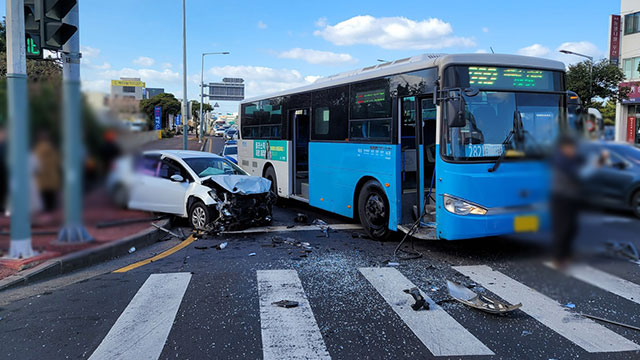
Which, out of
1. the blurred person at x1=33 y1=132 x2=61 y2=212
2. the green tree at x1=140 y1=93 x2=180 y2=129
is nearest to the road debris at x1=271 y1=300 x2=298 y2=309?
the green tree at x1=140 y1=93 x2=180 y2=129

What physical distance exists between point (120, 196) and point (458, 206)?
5239 millimetres

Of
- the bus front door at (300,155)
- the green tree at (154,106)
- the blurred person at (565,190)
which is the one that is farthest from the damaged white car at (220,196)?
the blurred person at (565,190)

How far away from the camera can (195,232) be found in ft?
31.2

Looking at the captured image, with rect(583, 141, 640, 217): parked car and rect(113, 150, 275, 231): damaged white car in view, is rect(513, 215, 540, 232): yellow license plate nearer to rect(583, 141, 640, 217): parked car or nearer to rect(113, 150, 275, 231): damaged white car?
rect(583, 141, 640, 217): parked car

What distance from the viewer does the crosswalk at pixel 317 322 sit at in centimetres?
440

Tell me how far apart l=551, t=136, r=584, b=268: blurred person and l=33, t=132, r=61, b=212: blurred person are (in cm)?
119

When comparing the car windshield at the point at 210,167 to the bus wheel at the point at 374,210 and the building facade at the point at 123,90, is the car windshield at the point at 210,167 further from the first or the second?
the building facade at the point at 123,90

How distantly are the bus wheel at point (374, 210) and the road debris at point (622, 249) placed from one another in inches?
273

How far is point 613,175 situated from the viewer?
53.6 inches

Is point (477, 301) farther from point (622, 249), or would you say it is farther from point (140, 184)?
point (140, 184)

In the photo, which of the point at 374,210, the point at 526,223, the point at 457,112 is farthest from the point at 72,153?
the point at 374,210

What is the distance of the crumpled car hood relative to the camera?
9320 millimetres

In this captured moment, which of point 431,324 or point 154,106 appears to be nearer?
point 154,106

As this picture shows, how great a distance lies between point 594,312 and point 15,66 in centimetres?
598
